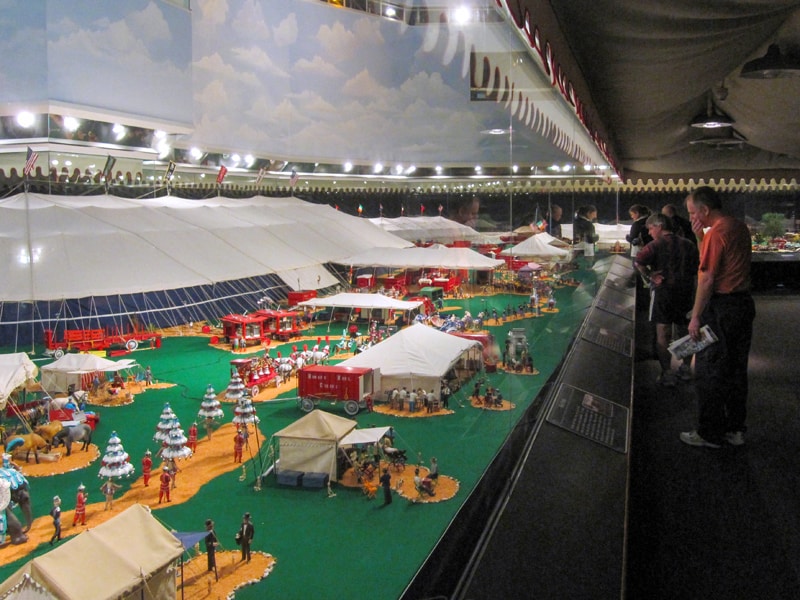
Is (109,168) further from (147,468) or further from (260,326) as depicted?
(147,468)

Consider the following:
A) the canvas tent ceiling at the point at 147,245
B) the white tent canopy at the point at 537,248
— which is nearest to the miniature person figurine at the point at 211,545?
the white tent canopy at the point at 537,248

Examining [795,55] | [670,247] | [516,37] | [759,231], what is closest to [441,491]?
[516,37]

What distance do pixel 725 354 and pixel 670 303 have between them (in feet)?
6.47

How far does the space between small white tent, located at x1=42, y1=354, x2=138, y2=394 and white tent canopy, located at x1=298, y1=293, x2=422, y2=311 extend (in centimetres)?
345

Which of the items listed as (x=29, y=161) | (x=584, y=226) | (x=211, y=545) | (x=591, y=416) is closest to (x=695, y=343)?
(x=591, y=416)

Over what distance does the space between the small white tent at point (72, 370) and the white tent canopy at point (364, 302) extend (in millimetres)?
3454

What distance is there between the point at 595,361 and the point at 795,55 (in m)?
2.91

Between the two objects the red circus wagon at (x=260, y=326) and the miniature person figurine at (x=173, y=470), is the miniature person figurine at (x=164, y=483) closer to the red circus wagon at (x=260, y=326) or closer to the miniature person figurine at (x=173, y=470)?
the miniature person figurine at (x=173, y=470)

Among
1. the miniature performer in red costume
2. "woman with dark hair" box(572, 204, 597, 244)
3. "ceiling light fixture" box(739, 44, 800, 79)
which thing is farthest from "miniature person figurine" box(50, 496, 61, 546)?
"woman with dark hair" box(572, 204, 597, 244)

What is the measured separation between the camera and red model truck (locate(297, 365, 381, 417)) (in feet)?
14.8

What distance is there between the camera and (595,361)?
3900mm

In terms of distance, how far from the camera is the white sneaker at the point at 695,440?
3.70 metres

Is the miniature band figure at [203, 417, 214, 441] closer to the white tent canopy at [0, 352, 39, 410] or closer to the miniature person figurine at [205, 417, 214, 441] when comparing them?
the miniature person figurine at [205, 417, 214, 441]

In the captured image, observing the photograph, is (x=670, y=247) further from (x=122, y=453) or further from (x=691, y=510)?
(x=122, y=453)
